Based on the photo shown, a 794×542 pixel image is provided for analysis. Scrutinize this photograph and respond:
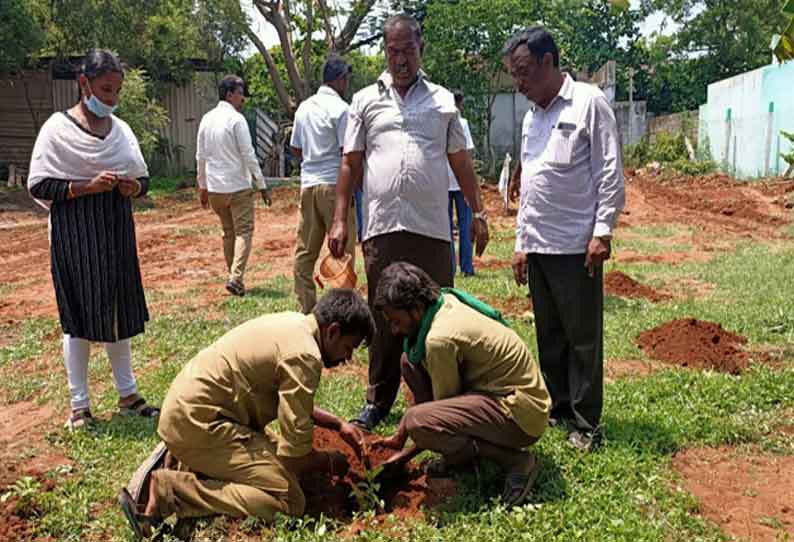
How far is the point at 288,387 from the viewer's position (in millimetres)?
3180

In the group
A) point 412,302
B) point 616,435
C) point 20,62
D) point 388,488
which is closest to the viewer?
point 412,302

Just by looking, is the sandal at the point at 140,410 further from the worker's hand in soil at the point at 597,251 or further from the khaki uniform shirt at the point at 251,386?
the worker's hand in soil at the point at 597,251

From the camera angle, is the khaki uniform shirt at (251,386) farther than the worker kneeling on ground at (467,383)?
No

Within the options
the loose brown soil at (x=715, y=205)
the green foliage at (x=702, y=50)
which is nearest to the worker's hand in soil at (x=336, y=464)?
the loose brown soil at (x=715, y=205)

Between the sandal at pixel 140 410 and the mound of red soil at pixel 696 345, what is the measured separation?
134 inches

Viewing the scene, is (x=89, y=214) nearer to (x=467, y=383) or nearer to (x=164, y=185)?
(x=467, y=383)

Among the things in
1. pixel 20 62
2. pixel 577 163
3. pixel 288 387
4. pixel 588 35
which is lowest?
pixel 288 387

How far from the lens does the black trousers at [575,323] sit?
385 centimetres

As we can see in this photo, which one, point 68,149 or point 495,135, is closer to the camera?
point 68,149

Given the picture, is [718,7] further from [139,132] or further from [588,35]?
[139,132]

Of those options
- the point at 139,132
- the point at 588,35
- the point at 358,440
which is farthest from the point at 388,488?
the point at 588,35

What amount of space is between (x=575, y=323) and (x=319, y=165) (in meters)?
3.03

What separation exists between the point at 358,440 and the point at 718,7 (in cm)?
3270

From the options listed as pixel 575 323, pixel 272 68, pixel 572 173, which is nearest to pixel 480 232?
pixel 572 173
